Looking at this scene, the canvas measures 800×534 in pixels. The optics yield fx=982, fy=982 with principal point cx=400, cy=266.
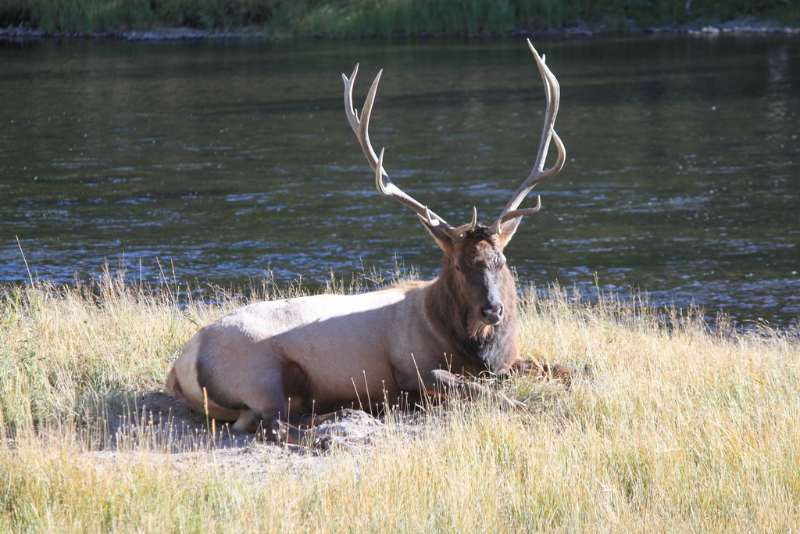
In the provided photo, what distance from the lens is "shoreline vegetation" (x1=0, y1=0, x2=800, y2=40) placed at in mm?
52625

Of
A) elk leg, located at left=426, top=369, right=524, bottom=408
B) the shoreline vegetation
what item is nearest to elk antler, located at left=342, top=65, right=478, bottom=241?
elk leg, located at left=426, top=369, right=524, bottom=408

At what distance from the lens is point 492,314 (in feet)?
21.5

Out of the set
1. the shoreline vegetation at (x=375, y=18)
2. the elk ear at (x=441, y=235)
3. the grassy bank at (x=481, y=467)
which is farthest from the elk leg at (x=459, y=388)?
the shoreline vegetation at (x=375, y=18)

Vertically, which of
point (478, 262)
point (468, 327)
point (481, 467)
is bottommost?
point (481, 467)

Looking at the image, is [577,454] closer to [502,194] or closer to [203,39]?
[502,194]

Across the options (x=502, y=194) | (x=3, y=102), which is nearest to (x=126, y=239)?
(x=502, y=194)

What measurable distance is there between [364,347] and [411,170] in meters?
15.6

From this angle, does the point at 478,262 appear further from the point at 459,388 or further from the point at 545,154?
the point at 545,154

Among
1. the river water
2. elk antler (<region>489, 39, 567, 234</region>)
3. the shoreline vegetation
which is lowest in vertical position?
the river water

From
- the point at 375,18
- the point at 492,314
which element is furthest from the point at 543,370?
the point at 375,18

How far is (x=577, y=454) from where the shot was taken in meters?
5.61

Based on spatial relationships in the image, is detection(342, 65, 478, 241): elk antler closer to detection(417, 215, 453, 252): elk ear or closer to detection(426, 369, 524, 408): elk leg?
detection(417, 215, 453, 252): elk ear

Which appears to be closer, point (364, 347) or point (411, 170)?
point (364, 347)

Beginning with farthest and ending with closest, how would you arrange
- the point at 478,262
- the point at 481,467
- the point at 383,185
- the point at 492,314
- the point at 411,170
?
the point at 411,170 < the point at 383,185 < the point at 478,262 < the point at 492,314 < the point at 481,467
